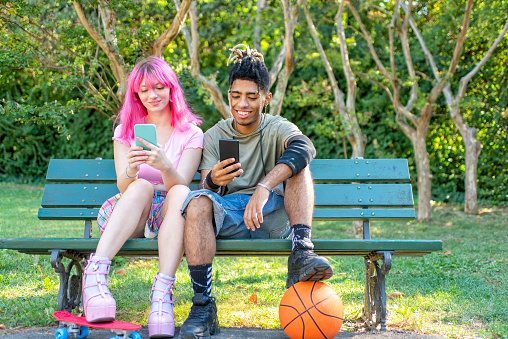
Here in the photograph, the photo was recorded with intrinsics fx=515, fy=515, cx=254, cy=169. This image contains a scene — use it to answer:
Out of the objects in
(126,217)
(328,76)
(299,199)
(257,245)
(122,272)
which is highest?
(328,76)

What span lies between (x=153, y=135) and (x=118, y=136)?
1.79ft

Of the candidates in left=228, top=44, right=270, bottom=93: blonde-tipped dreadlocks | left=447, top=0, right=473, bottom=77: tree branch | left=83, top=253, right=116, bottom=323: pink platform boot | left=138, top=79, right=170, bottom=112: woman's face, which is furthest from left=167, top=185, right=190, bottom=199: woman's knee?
left=447, top=0, right=473, bottom=77: tree branch

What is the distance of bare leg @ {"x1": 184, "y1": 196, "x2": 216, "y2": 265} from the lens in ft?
9.07

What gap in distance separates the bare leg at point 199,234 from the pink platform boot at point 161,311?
172mm

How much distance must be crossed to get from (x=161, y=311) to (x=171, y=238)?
39 centimetres

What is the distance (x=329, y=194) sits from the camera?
382cm

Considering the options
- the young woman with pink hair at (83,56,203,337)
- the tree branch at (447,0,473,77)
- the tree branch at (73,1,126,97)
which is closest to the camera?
the young woman with pink hair at (83,56,203,337)

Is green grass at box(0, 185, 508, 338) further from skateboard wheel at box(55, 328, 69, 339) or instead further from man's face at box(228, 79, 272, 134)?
man's face at box(228, 79, 272, 134)

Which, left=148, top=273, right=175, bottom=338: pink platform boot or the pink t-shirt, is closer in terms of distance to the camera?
left=148, top=273, right=175, bottom=338: pink platform boot

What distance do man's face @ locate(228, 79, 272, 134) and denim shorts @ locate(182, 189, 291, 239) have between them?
497 millimetres

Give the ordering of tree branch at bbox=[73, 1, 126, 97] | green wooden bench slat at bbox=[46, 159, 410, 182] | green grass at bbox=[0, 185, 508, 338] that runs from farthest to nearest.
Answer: tree branch at bbox=[73, 1, 126, 97] < green wooden bench slat at bbox=[46, 159, 410, 182] < green grass at bbox=[0, 185, 508, 338]

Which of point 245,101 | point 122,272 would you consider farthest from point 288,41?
point 122,272

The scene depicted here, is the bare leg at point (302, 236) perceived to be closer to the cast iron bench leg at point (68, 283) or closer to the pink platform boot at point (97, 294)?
the pink platform boot at point (97, 294)

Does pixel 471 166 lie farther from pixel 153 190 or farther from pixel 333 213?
pixel 153 190
